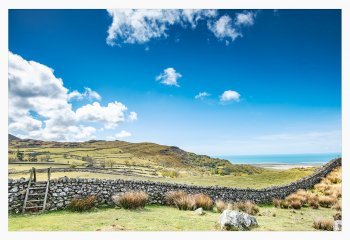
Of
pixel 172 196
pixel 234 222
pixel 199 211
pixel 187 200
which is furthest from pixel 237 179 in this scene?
pixel 234 222

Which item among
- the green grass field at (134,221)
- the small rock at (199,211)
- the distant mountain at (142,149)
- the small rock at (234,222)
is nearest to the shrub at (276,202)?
the green grass field at (134,221)

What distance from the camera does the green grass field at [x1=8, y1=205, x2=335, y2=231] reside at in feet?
29.8

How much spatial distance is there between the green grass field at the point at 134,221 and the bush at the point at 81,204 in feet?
0.92

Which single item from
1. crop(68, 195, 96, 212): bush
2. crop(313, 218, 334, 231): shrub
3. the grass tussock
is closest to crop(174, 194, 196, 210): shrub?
the grass tussock

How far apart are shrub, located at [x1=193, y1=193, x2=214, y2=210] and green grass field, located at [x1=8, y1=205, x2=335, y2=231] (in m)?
0.48

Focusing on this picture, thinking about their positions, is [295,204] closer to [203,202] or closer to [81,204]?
[203,202]

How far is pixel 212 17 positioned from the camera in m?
13.6

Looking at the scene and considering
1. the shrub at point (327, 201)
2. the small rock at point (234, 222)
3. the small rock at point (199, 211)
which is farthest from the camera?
the shrub at point (327, 201)

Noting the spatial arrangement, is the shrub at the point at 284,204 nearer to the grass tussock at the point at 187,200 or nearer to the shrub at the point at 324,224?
the grass tussock at the point at 187,200

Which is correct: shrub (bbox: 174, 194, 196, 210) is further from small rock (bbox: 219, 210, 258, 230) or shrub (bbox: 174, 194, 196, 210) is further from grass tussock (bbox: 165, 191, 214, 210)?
small rock (bbox: 219, 210, 258, 230)

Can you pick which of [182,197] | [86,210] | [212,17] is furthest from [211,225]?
[212,17]

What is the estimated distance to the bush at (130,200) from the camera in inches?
459

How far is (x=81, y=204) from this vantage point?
11.1 metres
